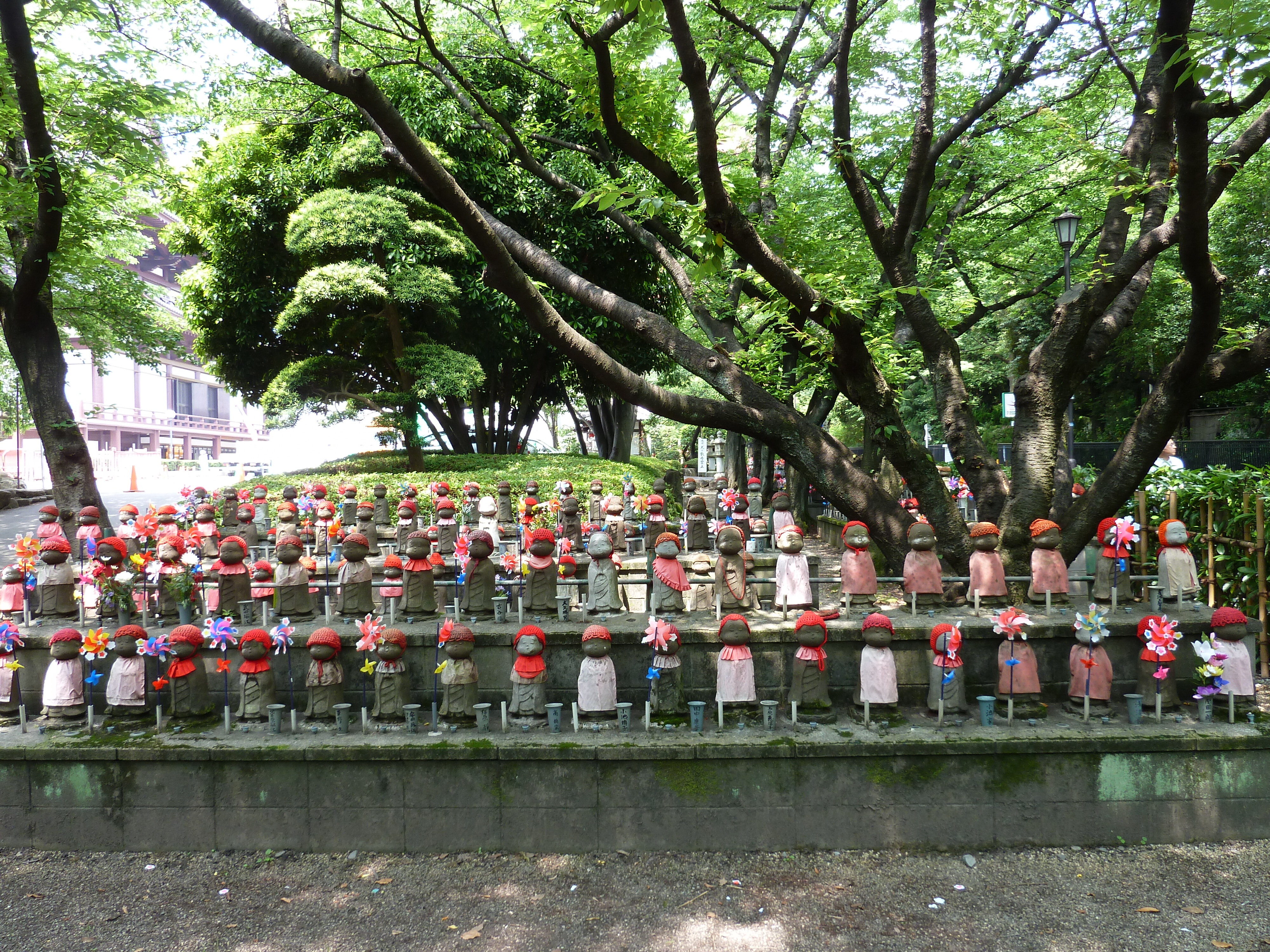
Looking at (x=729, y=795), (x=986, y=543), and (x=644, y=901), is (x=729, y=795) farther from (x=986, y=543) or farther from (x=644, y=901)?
(x=986, y=543)

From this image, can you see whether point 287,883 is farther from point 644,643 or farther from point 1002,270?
point 1002,270

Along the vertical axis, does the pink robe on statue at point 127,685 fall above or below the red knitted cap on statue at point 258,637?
below

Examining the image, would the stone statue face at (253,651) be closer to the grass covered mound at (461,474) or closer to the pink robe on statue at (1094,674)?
the pink robe on statue at (1094,674)

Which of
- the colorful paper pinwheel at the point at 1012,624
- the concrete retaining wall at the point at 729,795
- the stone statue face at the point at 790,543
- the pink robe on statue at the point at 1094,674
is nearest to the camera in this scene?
the concrete retaining wall at the point at 729,795

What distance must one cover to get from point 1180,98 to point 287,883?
21.9 feet

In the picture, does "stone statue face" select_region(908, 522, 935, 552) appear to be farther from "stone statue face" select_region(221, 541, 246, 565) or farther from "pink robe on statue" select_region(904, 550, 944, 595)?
"stone statue face" select_region(221, 541, 246, 565)

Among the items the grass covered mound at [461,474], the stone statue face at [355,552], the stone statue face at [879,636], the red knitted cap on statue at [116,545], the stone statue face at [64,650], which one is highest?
the grass covered mound at [461,474]

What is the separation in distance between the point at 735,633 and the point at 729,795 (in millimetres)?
946

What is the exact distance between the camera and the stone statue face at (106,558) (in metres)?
5.42

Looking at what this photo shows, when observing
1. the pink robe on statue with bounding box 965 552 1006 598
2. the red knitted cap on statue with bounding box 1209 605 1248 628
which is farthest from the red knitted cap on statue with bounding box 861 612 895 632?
the red knitted cap on statue with bounding box 1209 605 1248 628

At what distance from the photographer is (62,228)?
897cm

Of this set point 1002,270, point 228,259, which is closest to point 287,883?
point 228,259

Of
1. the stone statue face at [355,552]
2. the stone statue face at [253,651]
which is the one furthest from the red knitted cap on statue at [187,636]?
the stone statue face at [355,552]

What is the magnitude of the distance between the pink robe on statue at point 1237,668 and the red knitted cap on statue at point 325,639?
5.59 metres
